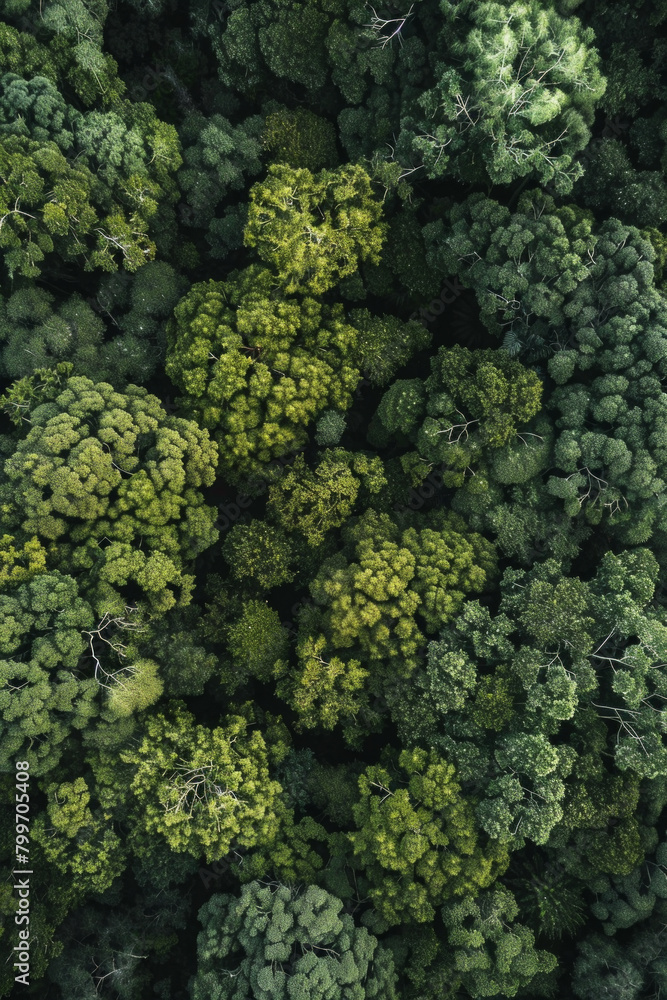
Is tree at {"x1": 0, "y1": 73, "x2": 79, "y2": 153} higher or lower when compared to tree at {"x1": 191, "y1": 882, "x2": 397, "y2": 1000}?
higher

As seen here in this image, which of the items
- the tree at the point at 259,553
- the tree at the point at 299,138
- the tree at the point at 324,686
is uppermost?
the tree at the point at 299,138

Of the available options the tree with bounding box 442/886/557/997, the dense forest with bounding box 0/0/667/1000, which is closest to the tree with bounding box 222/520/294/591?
the dense forest with bounding box 0/0/667/1000

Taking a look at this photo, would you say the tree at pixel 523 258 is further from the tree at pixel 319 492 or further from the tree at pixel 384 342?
the tree at pixel 319 492

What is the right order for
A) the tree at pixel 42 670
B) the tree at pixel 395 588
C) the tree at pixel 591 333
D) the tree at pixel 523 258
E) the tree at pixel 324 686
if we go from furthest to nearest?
1. the tree at pixel 324 686
2. the tree at pixel 523 258
3. the tree at pixel 395 588
4. the tree at pixel 591 333
5. the tree at pixel 42 670

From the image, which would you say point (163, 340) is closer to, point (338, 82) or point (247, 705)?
point (338, 82)

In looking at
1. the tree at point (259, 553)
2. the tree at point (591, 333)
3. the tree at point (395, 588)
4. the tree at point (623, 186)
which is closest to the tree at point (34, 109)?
the tree at point (591, 333)

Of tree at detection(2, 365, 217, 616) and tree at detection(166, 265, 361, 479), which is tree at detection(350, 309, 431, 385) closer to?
tree at detection(166, 265, 361, 479)
